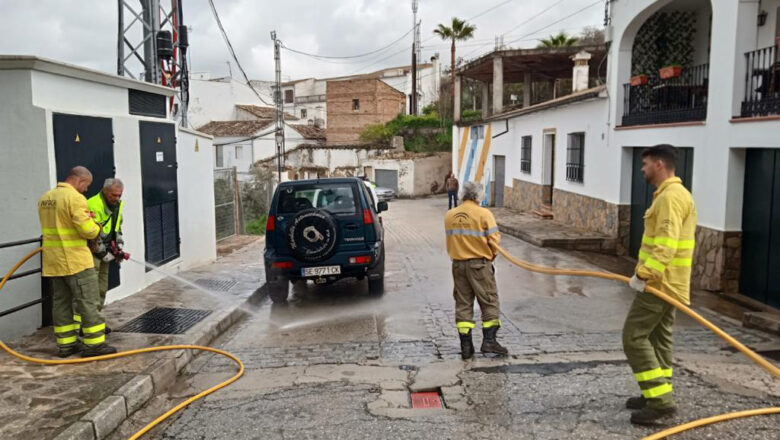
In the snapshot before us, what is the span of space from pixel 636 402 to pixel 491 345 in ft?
5.71

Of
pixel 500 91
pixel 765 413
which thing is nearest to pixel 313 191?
pixel 765 413

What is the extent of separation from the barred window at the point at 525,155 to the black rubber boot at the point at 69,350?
18.3 metres

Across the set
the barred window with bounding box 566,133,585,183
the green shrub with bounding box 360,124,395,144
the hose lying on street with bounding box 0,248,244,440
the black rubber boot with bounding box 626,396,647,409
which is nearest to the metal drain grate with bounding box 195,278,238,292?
the hose lying on street with bounding box 0,248,244,440

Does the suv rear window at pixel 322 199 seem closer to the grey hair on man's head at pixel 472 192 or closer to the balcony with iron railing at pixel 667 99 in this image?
the grey hair on man's head at pixel 472 192

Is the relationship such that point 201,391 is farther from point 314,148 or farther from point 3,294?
point 314,148

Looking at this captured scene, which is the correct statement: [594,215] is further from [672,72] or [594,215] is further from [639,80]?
[672,72]

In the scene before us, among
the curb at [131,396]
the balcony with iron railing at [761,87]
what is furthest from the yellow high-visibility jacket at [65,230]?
the balcony with iron railing at [761,87]

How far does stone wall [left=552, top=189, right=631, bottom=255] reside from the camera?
14312mm

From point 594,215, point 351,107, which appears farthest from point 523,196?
point 351,107

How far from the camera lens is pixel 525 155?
22812 millimetres

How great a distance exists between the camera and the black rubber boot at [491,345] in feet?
20.4

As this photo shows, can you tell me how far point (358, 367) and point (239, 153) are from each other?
1680 inches

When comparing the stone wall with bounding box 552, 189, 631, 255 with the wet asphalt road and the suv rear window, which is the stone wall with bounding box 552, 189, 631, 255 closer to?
the wet asphalt road

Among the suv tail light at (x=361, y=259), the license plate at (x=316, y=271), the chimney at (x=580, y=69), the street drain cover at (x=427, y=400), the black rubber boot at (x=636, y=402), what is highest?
the chimney at (x=580, y=69)
